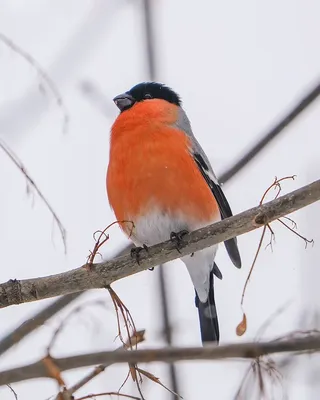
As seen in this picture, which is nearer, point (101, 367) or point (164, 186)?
point (101, 367)

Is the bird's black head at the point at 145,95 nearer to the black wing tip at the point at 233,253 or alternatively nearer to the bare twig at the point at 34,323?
the black wing tip at the point at 233,253

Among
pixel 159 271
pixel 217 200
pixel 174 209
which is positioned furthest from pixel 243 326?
pixel 217 200

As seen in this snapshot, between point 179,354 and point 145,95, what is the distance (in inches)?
104

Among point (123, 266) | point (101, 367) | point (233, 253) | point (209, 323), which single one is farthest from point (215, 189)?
point (101, 367)

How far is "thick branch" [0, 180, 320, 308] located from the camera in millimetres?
1677

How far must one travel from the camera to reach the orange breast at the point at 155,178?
272 centimetres

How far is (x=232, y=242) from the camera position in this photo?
2934 millimetres

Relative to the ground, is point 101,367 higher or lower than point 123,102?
lower

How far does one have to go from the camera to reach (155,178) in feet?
8.92

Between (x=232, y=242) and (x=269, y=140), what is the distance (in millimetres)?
1206

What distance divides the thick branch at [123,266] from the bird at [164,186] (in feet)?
1.96

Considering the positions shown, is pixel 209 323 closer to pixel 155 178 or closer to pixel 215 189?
pixel 215 189

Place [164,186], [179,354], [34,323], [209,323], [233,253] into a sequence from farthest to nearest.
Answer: [209,323] → [233,253] → [164,186] → [34,323] → [179,354]

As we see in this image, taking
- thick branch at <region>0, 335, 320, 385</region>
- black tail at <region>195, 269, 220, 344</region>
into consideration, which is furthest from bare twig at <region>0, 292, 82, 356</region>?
black tail at <region>195, 269, 220, 344</region>
